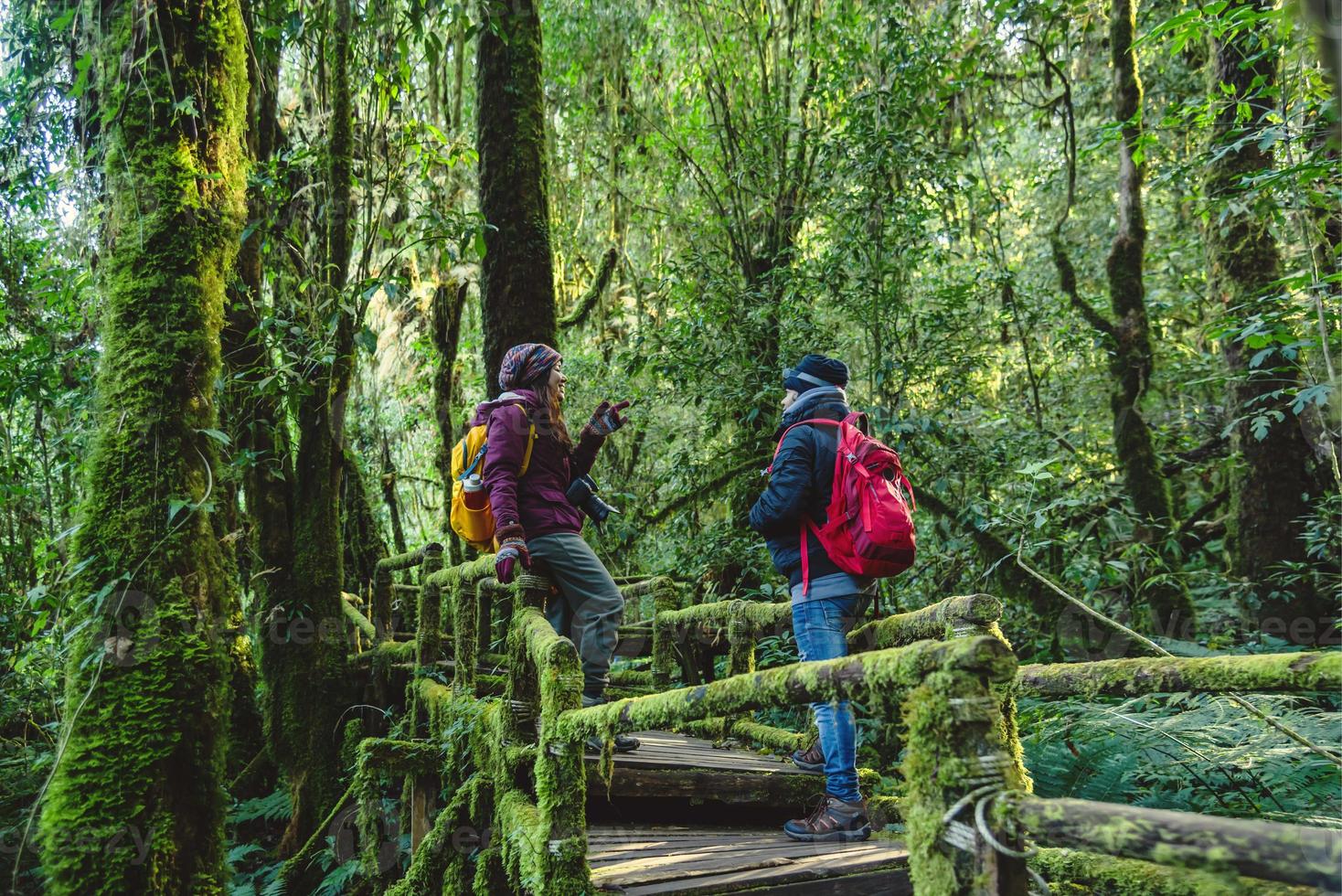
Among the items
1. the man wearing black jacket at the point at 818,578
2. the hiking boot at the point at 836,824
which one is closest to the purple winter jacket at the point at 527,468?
the man wearing black jacket at the point at 818,578

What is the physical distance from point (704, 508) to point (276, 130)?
21.9ft

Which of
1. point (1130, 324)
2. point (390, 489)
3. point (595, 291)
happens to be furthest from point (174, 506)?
point (390, 489)

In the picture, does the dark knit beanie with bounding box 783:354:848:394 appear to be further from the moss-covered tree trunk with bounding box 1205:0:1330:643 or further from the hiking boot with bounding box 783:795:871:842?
the moss-covered tree trunk with bounding box 1205:0:1330:643

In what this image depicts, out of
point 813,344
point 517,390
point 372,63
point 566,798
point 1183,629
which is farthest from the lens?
point 813,344

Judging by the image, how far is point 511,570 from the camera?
4.65 meters

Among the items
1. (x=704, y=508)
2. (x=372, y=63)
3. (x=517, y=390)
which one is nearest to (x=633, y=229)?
(x=704, y=508)

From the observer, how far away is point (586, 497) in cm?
541

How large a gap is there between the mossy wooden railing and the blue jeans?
0.23 meters

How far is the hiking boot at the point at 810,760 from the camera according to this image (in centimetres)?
498

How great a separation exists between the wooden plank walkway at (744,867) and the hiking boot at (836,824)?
0.07 m

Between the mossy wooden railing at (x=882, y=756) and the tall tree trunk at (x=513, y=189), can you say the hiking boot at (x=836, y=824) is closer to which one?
the mossy wooden railing at (x=882, y=756)

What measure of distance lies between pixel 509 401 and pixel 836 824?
9.83 ft

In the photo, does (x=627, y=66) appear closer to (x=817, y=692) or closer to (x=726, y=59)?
(x=726, y=59)

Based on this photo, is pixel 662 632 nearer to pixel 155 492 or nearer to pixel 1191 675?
pixel 155 492
